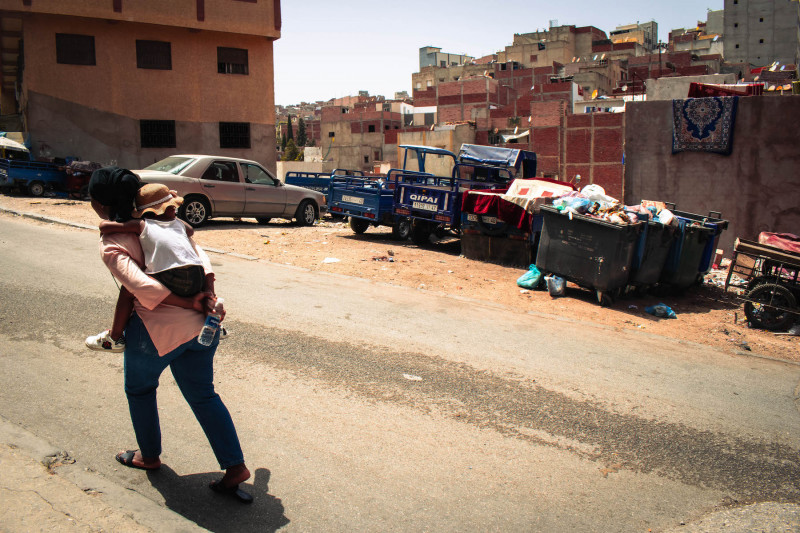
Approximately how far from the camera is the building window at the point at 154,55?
82.6 feet

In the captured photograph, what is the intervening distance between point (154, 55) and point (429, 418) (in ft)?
84.4

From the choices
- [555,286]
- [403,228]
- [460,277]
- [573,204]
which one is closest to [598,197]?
[573,204]

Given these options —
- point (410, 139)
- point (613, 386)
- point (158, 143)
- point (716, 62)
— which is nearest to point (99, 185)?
point (613, 386)

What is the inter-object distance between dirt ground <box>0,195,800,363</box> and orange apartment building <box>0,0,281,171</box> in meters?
10.3

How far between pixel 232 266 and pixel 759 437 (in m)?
7.77

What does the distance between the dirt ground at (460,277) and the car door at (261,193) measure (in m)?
0.44

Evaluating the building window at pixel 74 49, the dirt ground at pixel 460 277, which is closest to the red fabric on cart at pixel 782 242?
the dirt ground at pixel 460 277

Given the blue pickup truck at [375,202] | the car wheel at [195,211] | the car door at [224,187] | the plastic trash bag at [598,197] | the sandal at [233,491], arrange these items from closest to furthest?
the sandal at [233,491]
the plastic trash bag at [598,197]
the car wheel at [195,211]
the car door at [224,187]
the blue pickup truck at [375,202]

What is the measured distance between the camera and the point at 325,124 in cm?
8525

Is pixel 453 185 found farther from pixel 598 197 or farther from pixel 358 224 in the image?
pixel 598 197

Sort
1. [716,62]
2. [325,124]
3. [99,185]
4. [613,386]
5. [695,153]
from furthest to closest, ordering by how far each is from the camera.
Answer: [325,124] → [716,62] → [695,153] → [613,386] → [99,185]

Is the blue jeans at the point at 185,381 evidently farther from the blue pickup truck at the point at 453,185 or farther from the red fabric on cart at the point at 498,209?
the blue pickup truck at the point at 453,185

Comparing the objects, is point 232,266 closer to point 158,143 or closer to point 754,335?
point 754,335

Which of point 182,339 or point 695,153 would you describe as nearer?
point 182,339
